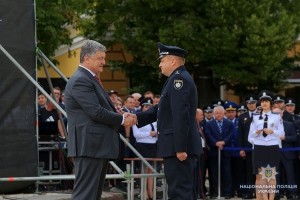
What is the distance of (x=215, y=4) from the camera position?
71.3 ft

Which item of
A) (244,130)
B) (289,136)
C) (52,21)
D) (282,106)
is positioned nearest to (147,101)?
(244,130)

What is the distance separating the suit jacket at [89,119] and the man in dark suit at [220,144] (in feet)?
26.8

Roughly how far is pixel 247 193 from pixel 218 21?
675 centimetres

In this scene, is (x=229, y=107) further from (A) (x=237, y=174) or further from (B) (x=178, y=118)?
(B) (x=178, y=118)

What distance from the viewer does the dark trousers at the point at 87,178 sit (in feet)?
27.2

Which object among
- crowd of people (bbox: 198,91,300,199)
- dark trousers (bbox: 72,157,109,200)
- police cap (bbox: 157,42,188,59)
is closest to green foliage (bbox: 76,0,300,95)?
crowd of people (bbox: 198,91,300,199)

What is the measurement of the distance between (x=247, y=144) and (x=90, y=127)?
8473 millimetres

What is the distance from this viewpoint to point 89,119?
27.2 feet

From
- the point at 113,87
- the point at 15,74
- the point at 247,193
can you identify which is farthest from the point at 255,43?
the point at 15,74

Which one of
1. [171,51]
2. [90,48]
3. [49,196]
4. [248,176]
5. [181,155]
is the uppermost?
[171,51]

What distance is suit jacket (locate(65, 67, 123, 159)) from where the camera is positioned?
822cm

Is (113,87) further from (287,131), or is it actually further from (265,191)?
(265,191)

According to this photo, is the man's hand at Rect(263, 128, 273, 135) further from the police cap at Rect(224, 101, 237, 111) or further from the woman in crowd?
the police cap at Rect(224, 101, 237, 111)

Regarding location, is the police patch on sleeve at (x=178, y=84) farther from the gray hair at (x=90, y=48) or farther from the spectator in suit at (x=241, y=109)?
the spectator in suit at (x=241, y=109)
